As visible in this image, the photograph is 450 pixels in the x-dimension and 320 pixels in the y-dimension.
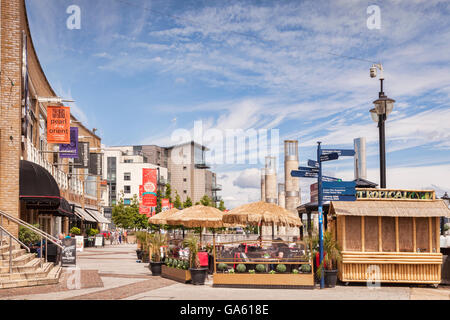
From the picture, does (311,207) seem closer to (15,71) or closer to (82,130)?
(15,71)

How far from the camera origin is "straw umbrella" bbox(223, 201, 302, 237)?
58.6 ft

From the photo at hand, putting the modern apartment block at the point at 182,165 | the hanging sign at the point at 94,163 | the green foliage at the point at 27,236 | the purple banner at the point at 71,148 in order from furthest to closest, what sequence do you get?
the modern apartment block at the point at 182,165
the hanging sign at the point at 94,163
the purple banner at the point at 71,148
the green foliage at the point at 27,236

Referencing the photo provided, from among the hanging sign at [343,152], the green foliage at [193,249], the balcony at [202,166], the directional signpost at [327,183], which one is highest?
the balcony at [202,166]

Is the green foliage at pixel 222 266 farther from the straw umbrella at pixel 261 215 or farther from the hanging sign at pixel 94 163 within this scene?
the hanging sign at pixel 94 163

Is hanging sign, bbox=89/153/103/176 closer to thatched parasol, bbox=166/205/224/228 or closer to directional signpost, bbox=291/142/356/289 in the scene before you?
thatched parasol, bbox=166/205/224/228

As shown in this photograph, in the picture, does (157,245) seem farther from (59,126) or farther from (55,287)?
(59,126)

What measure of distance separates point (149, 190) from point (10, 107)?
2942cm

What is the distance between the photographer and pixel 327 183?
15836 mm

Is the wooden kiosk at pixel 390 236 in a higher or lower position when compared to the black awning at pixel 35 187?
lower

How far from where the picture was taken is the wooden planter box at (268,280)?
1538cm

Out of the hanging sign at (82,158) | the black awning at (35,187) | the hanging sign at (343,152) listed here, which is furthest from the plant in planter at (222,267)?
the hanging sign at (82,158)

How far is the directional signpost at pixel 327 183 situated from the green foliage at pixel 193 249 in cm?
366

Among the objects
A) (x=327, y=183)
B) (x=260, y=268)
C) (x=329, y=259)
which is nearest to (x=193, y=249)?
(x=260, y=268)

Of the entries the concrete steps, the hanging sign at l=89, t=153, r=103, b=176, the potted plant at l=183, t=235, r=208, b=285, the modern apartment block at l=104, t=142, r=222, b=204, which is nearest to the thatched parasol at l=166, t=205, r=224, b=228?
the potted plant at l=183, t=235, r=208, b=285
